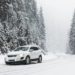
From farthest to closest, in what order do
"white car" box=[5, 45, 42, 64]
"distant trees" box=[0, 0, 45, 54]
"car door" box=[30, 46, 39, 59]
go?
"distant trees" box=[0, 0, 45, 54]
"car door" box=[30, 46, 39, 59]
"white car" box=[5, 45, 42, 64]

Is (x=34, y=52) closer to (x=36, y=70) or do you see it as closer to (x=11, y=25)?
(x=36, y=70)

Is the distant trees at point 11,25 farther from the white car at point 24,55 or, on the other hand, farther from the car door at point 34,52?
the white car at point 24,55

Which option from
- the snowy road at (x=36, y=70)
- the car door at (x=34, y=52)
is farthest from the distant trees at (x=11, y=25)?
the snowy road at (x=36, y=70)

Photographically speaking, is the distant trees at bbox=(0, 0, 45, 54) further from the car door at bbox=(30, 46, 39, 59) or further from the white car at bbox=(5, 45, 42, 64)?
the white car at bbox=(5, 45, 42, 64)

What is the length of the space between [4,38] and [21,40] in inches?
283

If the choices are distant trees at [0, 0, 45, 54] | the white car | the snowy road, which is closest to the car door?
the white car

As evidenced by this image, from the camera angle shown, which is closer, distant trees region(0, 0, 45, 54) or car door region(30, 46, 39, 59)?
car door region(30, 46, 39, 59)

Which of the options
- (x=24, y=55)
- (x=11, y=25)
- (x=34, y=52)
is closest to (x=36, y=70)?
(x=24, y=55)

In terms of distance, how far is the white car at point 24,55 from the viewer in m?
22.4

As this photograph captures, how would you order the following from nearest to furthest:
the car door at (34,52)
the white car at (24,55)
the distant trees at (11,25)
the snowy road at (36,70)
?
1. the snowy road at (36,70)
2. the white car at (24,55)
3. the car door at (34,52)
4. the distant trees at (11,25)

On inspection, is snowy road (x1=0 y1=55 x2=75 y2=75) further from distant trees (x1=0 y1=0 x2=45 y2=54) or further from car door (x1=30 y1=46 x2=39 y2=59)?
distant trees (x1=0 y1=0 x2=45 y2=54)

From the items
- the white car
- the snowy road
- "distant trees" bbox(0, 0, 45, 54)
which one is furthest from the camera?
"distant trees" bbox(0, 0, 45, 54)

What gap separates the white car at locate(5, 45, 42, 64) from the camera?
2238 cm

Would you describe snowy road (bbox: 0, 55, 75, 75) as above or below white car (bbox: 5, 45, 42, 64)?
above
